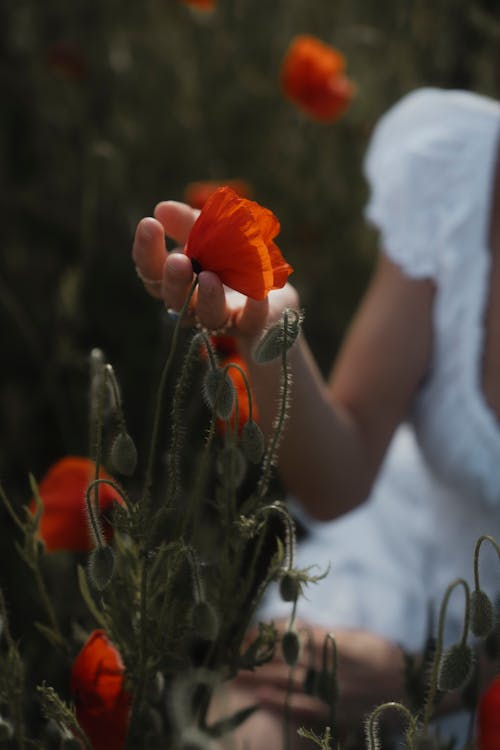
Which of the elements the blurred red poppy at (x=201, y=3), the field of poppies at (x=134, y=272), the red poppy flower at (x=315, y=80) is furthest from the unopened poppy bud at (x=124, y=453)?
the blurred red poppy at (x=201, y=3)

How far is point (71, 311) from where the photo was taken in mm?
1263

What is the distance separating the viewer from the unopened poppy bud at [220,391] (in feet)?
1.86

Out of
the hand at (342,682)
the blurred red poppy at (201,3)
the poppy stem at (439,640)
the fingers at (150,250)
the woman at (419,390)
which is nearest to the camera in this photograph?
the poppy stem at (439,640)

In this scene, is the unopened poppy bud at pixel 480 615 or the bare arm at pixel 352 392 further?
the bare arm at pixel 352 392

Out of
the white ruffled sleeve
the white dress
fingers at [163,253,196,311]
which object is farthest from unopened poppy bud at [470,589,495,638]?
the white ruffled sleeve

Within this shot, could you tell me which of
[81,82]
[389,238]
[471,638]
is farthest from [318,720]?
[81,82]

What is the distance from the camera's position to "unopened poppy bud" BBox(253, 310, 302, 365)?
56 cm

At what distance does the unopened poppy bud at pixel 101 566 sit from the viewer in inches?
21.6

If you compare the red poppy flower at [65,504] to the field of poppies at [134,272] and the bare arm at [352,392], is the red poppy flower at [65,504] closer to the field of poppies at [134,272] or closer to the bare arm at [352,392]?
the field of poppies at [134,272]

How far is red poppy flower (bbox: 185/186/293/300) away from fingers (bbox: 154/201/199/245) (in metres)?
0.11

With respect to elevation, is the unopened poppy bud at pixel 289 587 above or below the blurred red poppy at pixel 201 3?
below

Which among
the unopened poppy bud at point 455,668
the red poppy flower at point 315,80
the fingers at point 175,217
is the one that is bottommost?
the unopened poppy bud at point 455,668

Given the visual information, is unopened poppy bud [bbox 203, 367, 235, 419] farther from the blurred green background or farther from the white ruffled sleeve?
the blurred green background

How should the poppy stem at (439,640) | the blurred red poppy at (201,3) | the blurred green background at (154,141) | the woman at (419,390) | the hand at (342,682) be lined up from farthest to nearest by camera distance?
1. the blurred red poppy at (201,3)
2. the blurred green background at (154,141)
3. the woman at (419,390)
4. the hand at (342,682)
5. the poppy stem at (439,640)
